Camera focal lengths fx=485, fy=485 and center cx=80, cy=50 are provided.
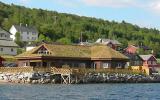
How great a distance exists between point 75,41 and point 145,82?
318 ft

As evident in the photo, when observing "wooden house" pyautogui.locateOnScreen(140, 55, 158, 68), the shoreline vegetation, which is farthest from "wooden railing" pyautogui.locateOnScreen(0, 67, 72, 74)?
"wooden house" pyautogui.locateOnScreen(140, 55, 158, 68)

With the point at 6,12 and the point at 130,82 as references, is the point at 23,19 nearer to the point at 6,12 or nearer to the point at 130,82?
the point at 6,12

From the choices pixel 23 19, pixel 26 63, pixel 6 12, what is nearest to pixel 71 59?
pixel 26 63

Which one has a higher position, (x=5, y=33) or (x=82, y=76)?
(x=5, y=33)

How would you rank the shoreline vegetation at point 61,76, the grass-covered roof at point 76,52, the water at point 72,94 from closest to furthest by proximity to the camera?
1. the water at point 72,94
2. the shoreline vegetation at point 61,76
3. the grass-covered roof at point 76,52

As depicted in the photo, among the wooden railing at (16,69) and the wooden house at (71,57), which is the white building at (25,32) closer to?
the wooden house at (71,57)

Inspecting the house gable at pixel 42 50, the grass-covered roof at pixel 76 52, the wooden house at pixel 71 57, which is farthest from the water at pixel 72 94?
the house gable at pixel 42 50

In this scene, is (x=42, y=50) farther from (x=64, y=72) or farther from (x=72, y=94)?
(x=72, y=94)

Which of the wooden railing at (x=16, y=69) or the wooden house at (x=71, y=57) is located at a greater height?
the wooden house at (x=71, y=57)

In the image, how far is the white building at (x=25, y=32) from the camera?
478 feet

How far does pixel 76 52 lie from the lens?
79.6 meters

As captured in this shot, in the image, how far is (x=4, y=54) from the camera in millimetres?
102250

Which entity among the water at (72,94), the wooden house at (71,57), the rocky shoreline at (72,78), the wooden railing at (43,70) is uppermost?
the wooden house at (71,57)

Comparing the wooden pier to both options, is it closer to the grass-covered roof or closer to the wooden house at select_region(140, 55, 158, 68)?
the grass-covered roof
